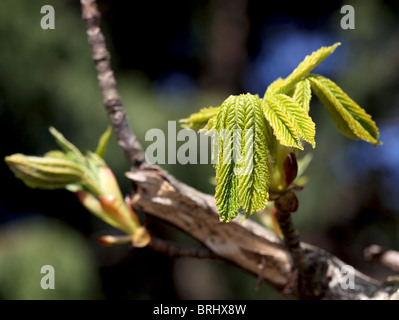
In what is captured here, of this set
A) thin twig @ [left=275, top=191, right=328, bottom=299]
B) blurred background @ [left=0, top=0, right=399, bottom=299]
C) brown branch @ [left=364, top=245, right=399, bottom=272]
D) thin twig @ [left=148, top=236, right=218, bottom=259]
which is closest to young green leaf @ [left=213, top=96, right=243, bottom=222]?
thin twig @ [left=275, top=191, right=328, bottom=299]

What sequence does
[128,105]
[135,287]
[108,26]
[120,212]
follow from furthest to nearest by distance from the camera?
[108,26] < [135,287] < [128,105] < [120,212]

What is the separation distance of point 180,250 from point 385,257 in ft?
1.10

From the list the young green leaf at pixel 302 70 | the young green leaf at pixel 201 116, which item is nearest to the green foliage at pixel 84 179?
the young green leaf at pixel 201 116

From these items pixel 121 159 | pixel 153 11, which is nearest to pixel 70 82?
pixel 121 159

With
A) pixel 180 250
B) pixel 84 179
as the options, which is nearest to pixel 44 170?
pixel 84 179

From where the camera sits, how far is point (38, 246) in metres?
1.99

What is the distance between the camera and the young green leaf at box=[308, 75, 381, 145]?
51 centimetres

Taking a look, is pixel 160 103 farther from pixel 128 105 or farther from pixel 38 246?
pixel 38 246

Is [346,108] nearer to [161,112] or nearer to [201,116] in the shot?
[201,116]

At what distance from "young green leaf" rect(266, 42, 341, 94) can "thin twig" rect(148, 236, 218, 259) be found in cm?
26

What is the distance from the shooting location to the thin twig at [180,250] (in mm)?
630

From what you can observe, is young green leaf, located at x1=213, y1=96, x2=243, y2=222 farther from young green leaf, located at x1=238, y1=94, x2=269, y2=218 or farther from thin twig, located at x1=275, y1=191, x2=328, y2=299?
thin twig, located at x1=275, y1=191, x2=328, y2=299

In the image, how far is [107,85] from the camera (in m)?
0.60

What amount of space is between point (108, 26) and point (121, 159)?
1163 mm
